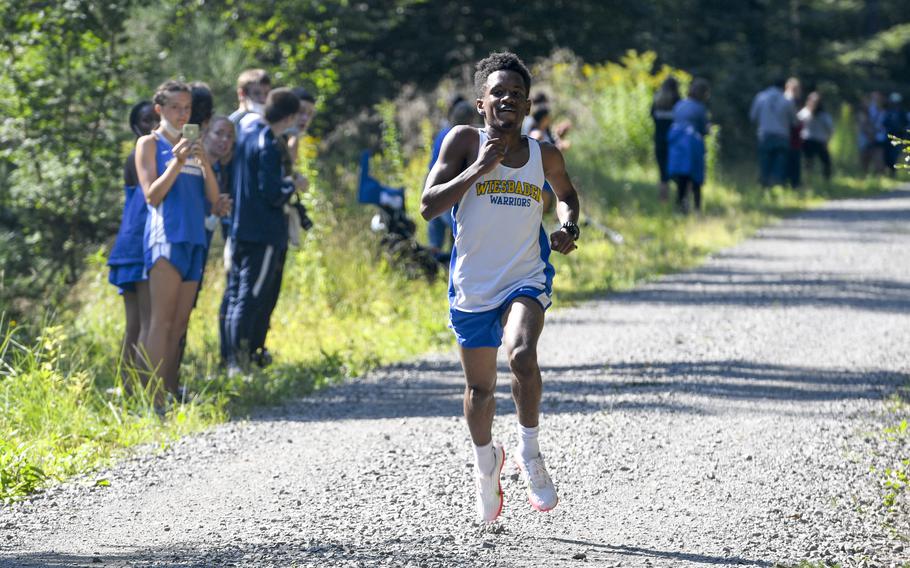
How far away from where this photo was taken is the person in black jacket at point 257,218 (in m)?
9.66

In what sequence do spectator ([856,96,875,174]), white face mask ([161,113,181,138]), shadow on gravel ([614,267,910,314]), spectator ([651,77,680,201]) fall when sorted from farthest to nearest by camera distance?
spectator ([856,96,875,174]), spectator ([651,77,680,201]), shadow on gravel ([614,267,910,314]), white face mask ([161,113,181,138])

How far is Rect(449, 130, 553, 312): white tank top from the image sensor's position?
18.9 feet

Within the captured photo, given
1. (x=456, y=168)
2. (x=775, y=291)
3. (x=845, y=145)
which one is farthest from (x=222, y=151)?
(x=845, y=145)

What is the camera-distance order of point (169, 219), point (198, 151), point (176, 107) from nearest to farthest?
point (198, 151)
point (176, 107)
point (169, 219)

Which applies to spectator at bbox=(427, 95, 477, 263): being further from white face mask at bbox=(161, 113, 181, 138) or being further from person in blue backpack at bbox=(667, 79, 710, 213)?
person in blue backpack at bbox=(667, 79, 710, 213)

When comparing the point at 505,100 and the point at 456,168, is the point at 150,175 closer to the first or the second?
the point at 456,168

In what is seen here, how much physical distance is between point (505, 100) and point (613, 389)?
3.60 metres

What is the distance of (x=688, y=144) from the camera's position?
18.4 m

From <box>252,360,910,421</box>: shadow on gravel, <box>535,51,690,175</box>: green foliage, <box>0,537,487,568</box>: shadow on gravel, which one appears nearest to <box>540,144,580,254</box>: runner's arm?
<box>0,537,487,568</box>: shadow on gravel

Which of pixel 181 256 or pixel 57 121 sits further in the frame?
pixel 57 121

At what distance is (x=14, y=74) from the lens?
38.7 ft

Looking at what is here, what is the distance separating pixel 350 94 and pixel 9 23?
23.7ft

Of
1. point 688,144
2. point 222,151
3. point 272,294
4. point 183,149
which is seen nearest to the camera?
point 183,149

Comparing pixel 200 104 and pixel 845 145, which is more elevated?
pixel 200 104
